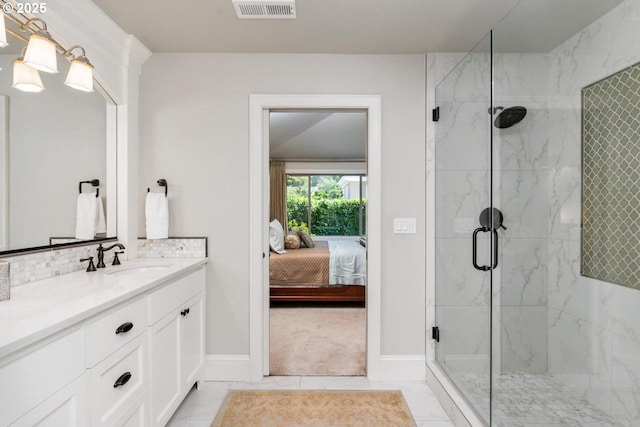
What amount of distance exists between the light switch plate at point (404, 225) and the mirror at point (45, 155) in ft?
6.62

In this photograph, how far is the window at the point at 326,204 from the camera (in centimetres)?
700

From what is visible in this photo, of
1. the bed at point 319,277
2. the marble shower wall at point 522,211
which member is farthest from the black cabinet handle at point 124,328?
the bed at point 319,277

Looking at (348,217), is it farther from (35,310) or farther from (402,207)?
(35,310)

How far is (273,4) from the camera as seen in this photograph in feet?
6.21

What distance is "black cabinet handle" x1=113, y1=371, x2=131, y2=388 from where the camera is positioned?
4.64ft

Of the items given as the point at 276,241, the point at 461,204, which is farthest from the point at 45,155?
the point at 276,241

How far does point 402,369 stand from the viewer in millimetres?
2539

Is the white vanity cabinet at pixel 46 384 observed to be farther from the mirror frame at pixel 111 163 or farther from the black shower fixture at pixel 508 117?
the black shower fixture at pixel 508 117

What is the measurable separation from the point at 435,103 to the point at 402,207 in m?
0.81

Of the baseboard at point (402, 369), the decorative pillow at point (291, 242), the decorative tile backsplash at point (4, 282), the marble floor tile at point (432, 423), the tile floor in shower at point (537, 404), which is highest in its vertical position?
the decorative tile backsplash at point (4, 282)

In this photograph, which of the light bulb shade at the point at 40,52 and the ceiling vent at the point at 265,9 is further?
the ceiling vent at the point at 265,9

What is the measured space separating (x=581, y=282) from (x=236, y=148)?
7.55 ft

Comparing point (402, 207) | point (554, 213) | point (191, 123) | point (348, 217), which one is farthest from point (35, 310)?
point (348, 217)

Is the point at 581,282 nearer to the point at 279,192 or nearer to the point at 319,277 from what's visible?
the point at 319,277
